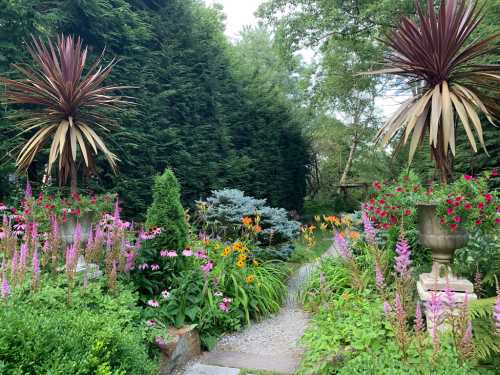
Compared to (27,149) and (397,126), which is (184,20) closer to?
(27,149)

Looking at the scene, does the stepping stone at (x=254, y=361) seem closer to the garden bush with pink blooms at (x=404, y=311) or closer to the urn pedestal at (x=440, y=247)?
the garden bush with pink blooms at (x=404, y=311)

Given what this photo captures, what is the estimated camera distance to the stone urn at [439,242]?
2795 millimetres

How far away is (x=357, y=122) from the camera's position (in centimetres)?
1517

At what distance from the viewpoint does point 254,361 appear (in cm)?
294

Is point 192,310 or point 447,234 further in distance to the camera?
point 192,310

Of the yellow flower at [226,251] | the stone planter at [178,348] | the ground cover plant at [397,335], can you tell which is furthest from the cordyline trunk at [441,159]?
the stone planter at [178,348]

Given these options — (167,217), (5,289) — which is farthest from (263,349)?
(5,289)

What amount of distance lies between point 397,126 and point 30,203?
3369mm

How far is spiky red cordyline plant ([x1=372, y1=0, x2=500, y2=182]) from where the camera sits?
3098 millimetres

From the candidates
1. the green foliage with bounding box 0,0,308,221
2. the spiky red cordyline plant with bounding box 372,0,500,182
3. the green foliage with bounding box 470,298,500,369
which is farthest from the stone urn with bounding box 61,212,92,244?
the green foliage with bounding box 470,298,500,369

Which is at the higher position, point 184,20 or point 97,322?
point 184,20

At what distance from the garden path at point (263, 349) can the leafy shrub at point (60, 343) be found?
0.86 meters

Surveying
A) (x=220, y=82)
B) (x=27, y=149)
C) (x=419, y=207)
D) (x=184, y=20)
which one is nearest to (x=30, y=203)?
(x=27, y=149)

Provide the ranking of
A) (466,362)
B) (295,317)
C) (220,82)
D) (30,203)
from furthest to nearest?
1. (220,82)
2. (295,317)
3. (30,203)
4. (466,362)
